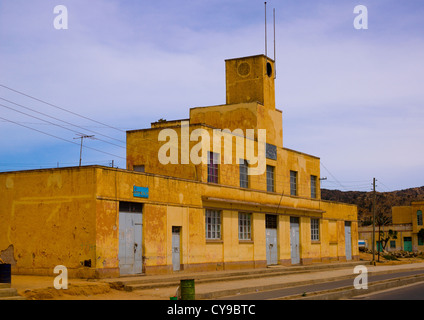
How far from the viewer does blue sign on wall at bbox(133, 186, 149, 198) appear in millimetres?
24547

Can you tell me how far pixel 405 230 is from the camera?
82438mm

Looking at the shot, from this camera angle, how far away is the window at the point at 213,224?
96.7 feet

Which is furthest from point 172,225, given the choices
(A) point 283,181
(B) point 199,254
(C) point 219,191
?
(A) point 283,181

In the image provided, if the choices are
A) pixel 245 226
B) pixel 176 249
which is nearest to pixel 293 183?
pixel 245 226

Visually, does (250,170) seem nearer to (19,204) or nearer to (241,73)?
(241,73)

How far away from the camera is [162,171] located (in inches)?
1187

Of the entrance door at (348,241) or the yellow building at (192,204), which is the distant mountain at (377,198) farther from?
the yellow building at (192,204)

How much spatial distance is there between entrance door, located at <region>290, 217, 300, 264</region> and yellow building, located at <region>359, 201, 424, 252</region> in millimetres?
46219

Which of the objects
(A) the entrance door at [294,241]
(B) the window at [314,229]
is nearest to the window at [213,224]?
(A) the entrance door at [294,241]

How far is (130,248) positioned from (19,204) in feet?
16.3

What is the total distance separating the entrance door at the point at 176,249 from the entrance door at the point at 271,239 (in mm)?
8696

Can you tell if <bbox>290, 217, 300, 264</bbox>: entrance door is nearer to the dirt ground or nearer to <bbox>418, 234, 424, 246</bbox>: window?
the dirt ground

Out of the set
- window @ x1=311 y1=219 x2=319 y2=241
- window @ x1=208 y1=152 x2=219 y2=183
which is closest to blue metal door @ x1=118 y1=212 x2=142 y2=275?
window @ x1=208 y1=152 x2=219 y2=183
